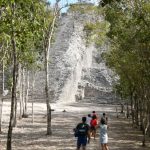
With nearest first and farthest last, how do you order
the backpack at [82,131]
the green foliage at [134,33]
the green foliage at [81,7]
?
the backpack at [82,131] → the green foliage at [134,33] → the green foliage at [81,7]

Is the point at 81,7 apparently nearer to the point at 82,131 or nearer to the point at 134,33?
the point at 134,33

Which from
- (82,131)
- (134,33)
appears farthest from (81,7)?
(82,131)

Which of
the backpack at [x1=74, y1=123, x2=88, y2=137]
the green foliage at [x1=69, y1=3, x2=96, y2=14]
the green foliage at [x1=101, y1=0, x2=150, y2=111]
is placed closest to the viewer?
the backpack at [x1=74, y1=123, x2=88, y2=137]

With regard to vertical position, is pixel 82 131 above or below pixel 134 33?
below

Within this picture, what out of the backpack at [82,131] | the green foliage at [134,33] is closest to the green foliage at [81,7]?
the green foliage at [134,33]

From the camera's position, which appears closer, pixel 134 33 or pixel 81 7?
pixel 134 33

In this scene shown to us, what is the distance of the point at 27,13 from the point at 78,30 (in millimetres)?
109590

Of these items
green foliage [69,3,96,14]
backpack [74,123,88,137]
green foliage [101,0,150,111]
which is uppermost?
green foliage [69,3,96,14]

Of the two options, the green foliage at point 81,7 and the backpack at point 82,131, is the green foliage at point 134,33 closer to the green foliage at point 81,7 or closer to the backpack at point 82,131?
the green foliage at point 81,7

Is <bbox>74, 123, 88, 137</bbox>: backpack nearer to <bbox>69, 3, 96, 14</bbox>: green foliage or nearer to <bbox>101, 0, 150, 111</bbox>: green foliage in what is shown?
<bbox>101, 0, 150, 111</bbox>: green foliage

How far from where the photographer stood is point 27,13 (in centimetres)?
2252

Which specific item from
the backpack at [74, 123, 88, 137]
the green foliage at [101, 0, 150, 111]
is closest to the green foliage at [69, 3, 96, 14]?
the green foliage at [101, 0, 150, 111]

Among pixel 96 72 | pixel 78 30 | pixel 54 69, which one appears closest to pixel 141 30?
pixel 54 69

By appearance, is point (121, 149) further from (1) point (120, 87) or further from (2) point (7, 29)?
(1) point (120, 87)
